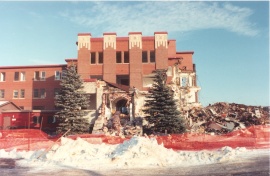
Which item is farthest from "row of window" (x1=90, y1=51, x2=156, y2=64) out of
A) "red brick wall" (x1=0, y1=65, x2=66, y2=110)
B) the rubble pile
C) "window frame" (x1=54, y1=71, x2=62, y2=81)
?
the rubble pile

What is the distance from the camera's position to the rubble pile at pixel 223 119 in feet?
90.4

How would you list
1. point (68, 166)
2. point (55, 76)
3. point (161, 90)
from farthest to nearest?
1. point (55, 76)
2. point (161, 90)
3. point (68, 166)

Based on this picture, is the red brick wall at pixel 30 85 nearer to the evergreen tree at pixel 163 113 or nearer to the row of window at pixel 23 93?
the row of window at pixel 23 93

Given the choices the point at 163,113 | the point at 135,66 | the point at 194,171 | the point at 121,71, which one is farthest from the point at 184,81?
the point at 194,171

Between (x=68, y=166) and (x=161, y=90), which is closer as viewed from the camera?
(x=68, y=166)

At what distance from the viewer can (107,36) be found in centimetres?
3628

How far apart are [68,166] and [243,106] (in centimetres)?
2789

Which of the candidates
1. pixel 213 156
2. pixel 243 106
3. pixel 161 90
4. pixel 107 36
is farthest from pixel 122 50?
pixel 213 156

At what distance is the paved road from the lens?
1114cm

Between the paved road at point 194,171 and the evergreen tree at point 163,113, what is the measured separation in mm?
12217

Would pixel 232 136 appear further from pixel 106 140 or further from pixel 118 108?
pixel 118 108

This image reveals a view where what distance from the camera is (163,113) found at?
26.1 meters

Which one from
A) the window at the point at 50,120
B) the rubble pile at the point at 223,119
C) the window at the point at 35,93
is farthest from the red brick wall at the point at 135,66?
the window at the point at 35,93

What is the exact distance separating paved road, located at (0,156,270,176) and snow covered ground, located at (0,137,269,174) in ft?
1.62
